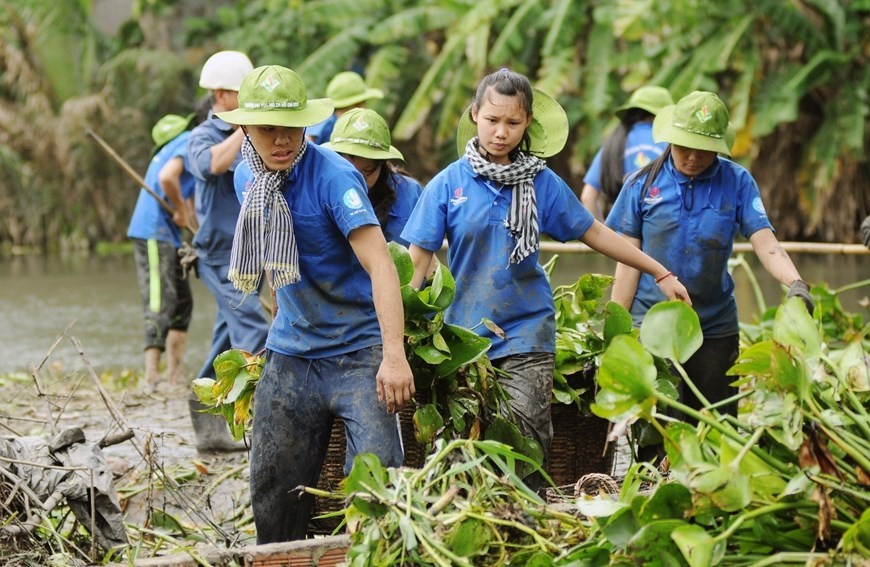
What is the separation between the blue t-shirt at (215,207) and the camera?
6.84 meters

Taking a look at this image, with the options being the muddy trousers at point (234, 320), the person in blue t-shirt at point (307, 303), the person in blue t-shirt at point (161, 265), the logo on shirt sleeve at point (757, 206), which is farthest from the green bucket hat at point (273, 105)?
the person in blue t-shirt at point (161, 265)

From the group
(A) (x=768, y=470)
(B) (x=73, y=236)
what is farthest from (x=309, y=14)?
(A) (x=768, y=470)

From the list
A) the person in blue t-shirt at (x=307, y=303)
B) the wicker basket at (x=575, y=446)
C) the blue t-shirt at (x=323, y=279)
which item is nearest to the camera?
the person in blue t-shirt at (x=307, y=303)

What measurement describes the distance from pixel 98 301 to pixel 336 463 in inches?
422

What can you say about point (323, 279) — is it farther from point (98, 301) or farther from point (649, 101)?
point (98, 301)

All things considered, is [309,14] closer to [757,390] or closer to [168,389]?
[168,389]

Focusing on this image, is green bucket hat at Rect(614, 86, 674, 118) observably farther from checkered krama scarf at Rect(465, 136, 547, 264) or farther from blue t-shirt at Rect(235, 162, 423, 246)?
checkered krama scarf at Rect(465, 136, 547, 264)

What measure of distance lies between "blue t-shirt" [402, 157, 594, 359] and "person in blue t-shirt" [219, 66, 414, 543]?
0.58 m

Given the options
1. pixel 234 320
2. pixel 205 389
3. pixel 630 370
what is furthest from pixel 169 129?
pixel 630 370

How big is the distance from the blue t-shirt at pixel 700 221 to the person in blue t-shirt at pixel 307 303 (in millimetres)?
1691

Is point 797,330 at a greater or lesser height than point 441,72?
lesser

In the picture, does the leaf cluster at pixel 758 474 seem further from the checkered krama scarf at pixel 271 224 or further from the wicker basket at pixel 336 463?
the wicker basket at pixel 336 463

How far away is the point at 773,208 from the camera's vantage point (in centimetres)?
1645

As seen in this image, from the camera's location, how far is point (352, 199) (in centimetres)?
404
